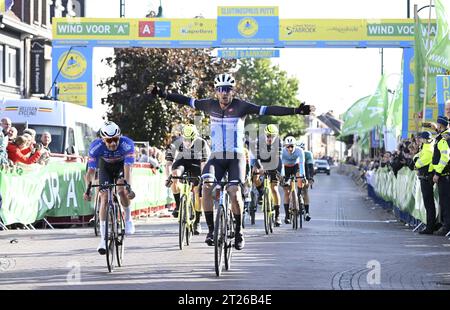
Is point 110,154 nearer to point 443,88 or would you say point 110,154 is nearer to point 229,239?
point 229,239

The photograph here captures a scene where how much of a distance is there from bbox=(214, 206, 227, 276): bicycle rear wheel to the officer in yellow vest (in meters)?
8.22

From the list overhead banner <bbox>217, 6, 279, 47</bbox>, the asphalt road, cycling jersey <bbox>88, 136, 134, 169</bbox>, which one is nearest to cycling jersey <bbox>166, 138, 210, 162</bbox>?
the asphalt road

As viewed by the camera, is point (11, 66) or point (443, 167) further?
point (11, 66)

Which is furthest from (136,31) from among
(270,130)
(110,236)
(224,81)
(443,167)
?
(110,236)

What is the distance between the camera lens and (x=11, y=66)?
47000 millimetres

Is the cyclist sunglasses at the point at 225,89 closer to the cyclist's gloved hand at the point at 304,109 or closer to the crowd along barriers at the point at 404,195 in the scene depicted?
Answer: the cyclist's gloved hand at the point at 304,109

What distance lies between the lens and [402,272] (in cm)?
1212

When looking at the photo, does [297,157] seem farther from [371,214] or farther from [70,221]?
[371,214]

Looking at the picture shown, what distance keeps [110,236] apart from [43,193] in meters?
8.49

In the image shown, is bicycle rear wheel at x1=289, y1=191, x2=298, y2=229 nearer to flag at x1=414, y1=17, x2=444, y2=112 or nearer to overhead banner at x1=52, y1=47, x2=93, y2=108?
flag at x1=414, y1=17, x2=444, y2=112

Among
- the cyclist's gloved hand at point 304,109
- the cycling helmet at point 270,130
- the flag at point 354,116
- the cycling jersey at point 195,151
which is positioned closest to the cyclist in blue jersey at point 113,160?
the cyclist's gloved hand at point 304,109
